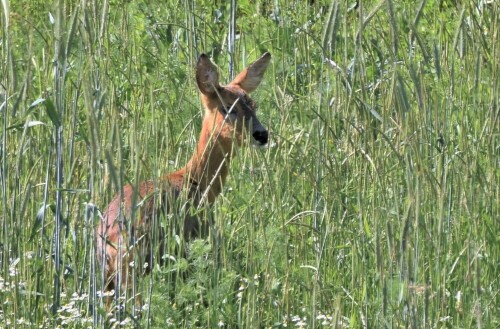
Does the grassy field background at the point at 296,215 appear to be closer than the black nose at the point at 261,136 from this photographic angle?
Yes

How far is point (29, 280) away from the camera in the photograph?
3152 millimetres

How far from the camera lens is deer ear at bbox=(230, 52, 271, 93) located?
5586mm

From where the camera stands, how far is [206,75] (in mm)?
5555

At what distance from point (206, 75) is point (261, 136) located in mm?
453

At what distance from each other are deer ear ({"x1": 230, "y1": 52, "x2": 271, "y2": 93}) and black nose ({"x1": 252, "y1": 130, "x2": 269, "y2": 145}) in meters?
0.38

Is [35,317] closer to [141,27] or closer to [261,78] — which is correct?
[261,78]

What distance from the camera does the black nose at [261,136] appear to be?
534 centimetres

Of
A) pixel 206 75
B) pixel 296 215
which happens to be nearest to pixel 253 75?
pixel 206 75

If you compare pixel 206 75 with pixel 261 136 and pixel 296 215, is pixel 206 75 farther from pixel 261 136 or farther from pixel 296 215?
pixel 296 215

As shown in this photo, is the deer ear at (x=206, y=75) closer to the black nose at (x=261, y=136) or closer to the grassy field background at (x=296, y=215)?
the black nose at (x=261, y=136)

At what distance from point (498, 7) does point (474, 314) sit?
1.26 metres

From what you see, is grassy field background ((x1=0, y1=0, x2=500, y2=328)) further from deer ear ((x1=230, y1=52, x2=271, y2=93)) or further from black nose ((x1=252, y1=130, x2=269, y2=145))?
deer ear ((x1=230, y1=52, x2=271, y2=93))

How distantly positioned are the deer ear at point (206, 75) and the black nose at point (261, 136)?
0.33m

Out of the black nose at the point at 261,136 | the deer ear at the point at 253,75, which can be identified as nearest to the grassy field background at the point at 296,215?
the black nose at the point at 261,136
